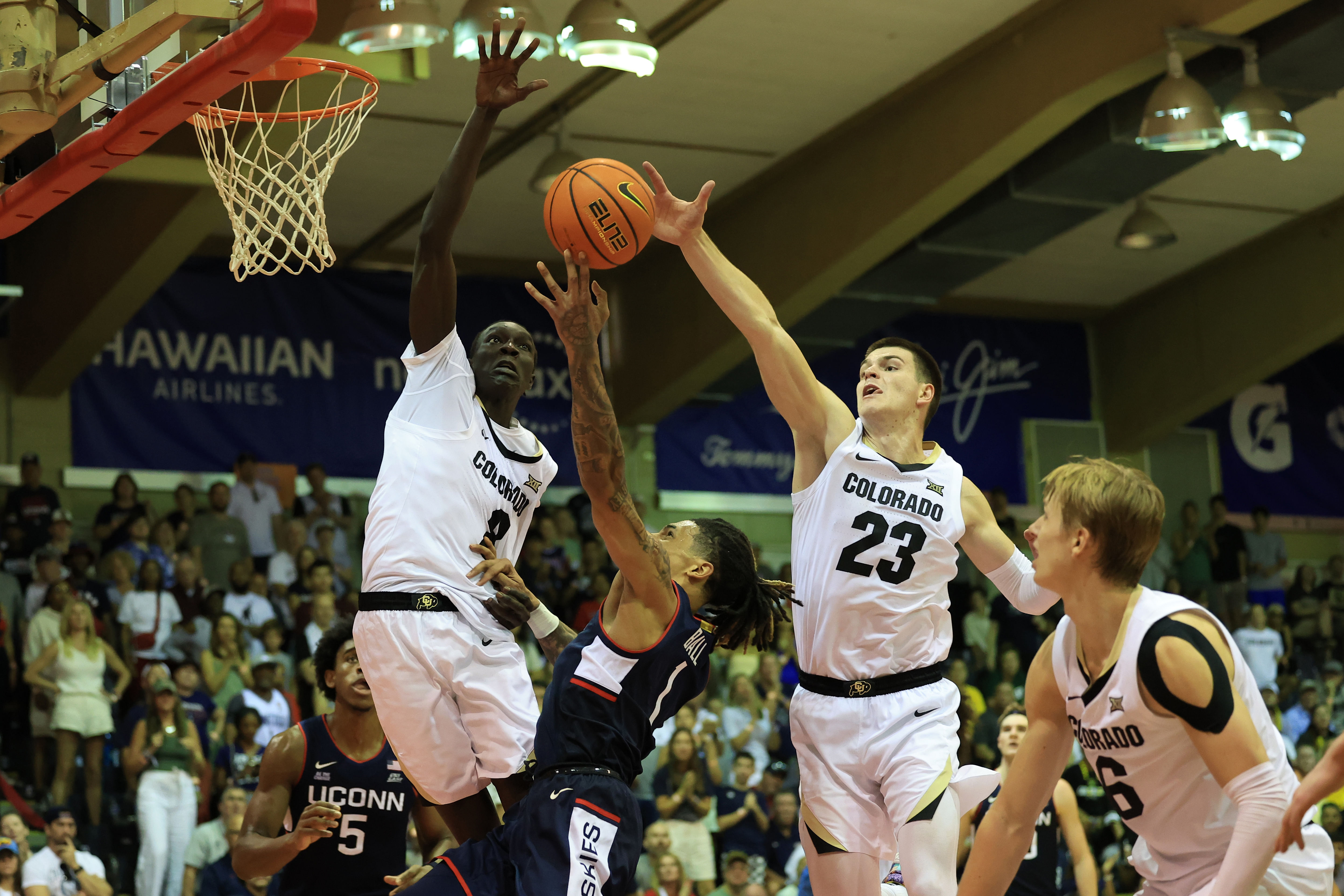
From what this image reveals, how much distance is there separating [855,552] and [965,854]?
503cm

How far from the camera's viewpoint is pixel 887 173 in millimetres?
16375

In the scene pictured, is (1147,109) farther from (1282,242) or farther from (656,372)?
(1282,242)

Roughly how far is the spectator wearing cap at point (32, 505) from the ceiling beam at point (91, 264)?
1512 mm

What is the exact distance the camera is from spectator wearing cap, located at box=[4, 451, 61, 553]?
15320 mm

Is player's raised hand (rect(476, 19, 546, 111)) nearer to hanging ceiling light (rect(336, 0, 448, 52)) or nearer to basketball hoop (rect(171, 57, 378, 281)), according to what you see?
basketball hoop (rect(171, 57, 378, 281))

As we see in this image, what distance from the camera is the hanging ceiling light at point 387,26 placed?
10.3 metres

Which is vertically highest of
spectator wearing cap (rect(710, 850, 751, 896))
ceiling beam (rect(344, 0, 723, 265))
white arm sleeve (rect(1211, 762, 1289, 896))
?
ceiling beam (rect(344, 0, 723, 265))

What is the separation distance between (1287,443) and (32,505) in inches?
738

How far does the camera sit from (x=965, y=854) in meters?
10.2

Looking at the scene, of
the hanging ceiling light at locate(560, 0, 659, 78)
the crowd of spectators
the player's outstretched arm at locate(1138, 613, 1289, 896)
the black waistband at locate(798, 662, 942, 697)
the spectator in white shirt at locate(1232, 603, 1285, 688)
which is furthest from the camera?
the spectator in white shirt at locate(1232, 603, 1285, 688)

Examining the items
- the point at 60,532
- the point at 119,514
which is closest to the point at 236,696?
the point at 60,532

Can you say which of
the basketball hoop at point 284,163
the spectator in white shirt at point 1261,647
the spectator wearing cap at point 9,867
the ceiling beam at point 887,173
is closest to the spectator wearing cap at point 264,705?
the spectator wearing cap at point 9,867

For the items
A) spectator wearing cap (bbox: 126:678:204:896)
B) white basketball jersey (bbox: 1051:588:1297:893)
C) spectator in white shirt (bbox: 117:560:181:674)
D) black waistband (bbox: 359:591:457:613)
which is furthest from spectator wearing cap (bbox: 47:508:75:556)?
white basketball jersey (bbox: 1051:588:1297:893)

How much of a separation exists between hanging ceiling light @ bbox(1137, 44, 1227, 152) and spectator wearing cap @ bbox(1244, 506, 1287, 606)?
33.3ft
